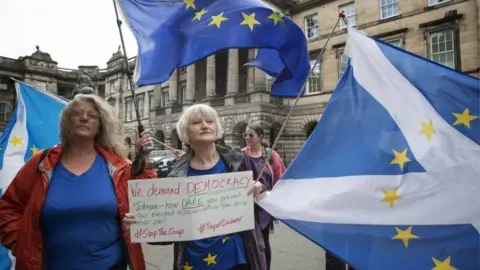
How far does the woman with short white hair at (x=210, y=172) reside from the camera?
7.32ft

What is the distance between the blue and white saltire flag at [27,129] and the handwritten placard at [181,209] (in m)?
2.81

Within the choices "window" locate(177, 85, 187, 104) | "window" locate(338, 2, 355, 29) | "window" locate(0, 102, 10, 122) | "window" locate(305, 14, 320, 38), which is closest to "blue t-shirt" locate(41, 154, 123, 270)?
"window" locate(338, 2, 355, 29)

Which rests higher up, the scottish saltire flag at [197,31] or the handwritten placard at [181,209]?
the scottish saltire flag at [197,31]

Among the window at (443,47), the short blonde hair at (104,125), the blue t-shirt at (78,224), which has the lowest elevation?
the blue t-shirt at (78,224)

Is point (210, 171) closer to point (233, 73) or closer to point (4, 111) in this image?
point (233, 73)

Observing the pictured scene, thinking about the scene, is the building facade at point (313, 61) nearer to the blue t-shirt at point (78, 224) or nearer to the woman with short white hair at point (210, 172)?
the woman with short white hair at point (210, 172)

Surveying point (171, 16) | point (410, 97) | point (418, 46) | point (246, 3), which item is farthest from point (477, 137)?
point (418, 46)

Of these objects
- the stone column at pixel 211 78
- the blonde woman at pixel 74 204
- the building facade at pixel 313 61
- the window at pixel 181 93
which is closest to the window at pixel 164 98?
the building facade at pixel 313 61

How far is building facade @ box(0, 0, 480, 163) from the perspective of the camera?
1884 centimetres

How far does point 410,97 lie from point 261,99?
2234cm

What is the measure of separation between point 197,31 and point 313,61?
882 inches

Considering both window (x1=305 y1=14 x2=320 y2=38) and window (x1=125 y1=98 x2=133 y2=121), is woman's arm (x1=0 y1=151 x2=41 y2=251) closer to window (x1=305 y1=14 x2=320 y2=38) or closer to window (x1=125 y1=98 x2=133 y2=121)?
window (x1=305 y1=14 x2=320 y2=38)

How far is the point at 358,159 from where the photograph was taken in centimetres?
252

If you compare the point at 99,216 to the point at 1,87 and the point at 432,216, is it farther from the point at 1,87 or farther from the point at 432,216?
the point at 1,87
